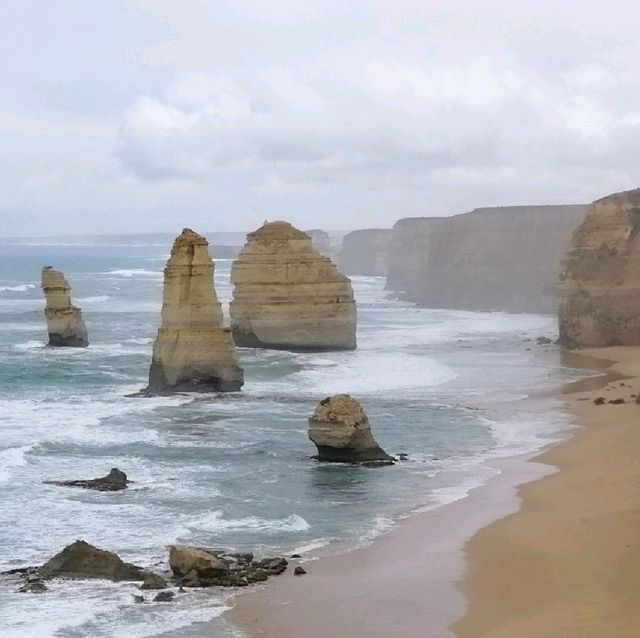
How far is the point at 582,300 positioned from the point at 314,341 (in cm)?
1317

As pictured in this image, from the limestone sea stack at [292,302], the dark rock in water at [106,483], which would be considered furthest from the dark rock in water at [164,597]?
the limestone sea stack at [292,302]

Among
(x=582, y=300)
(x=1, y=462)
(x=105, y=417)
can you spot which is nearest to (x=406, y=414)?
(x=105, y=417)

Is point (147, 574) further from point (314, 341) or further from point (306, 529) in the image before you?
point (314, 341)

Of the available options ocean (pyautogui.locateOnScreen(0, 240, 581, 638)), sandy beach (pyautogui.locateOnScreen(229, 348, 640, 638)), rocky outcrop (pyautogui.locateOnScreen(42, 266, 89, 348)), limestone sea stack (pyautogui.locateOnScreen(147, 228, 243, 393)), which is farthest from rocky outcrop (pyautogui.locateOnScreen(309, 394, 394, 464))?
rocky outcrop (pyautogui.locateOnScreen(42, 266, 89, 348))

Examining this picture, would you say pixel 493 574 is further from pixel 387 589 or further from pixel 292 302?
pixel 292 302

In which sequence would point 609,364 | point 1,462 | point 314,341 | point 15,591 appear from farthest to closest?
point 314,341 → point 609,364 → point 1,462 → point 15,591

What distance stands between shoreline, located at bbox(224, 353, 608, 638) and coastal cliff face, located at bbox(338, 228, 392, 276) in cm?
13491

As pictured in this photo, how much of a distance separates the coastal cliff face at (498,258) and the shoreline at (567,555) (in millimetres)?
61932

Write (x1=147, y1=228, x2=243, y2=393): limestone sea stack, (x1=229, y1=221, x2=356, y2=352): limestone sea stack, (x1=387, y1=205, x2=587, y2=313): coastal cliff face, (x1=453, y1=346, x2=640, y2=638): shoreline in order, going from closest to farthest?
1. (x1=453, y1=346, x2=640, y2=638): shoreline
2. (x1=147, y1=228, x2=243, y2=393): limestone sea stack
3. (x1=229, y1=221, x2=356, y2=352): limestone sea stack
4. (x1=387, y1=205, x2=587, y2=313): coastal cliff face

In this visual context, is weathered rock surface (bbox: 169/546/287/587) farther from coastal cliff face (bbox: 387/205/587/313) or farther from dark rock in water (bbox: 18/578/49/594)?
coastal cliff face (bbox: 387/205/587/313)

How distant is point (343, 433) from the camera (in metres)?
26.3

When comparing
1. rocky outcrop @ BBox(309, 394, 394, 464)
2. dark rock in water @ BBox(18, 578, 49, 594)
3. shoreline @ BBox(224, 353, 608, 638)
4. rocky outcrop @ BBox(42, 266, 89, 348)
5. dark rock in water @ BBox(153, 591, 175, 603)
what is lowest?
shoreline @ BBox(224, 353, 608, 638)

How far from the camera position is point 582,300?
56344 mm

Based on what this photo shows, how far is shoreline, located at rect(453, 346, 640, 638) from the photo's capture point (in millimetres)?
15207
